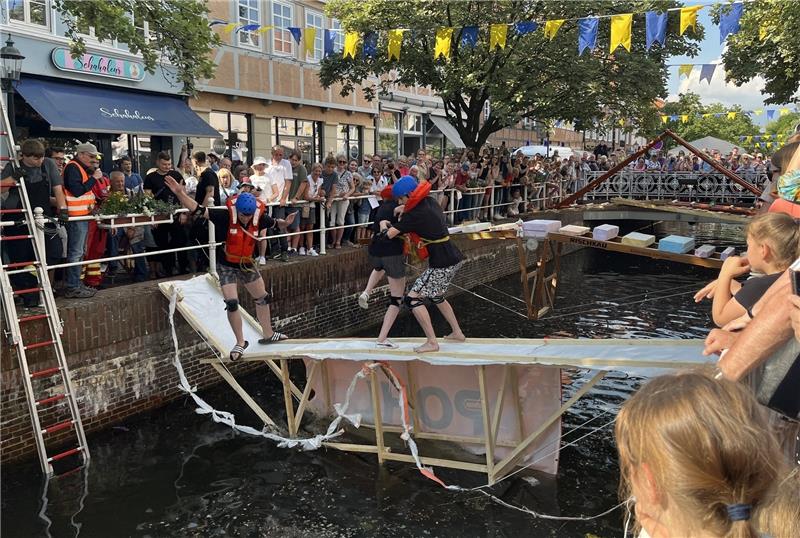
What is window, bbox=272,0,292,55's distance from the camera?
2053cm

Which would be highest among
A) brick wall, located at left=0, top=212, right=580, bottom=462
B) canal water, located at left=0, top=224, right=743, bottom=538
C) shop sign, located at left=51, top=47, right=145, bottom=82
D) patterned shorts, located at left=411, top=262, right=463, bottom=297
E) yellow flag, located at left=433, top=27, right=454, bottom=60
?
yellow flag, located at left=433, top=27, right=454, bottom=60

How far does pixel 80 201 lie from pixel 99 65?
8.36m

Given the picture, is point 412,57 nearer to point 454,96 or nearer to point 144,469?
point 454,96

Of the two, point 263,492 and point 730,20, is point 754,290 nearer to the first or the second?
point 263,492

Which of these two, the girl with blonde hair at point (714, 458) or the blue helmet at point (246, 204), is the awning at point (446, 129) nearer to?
the blue helmet at point (246, 204)

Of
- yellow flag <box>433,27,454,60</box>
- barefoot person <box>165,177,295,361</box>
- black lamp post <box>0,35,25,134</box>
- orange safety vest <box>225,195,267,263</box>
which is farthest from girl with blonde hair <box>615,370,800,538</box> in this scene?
yellow flag <box>433,27,454,60</box>

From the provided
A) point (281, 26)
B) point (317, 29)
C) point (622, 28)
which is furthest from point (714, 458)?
point (317, 29)

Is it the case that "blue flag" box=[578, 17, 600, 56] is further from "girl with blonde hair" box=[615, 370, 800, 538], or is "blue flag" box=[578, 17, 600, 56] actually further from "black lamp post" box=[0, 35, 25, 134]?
"girl with blonde hair" box=[615, 370, 800, 538]

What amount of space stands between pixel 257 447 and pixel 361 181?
21.9ft

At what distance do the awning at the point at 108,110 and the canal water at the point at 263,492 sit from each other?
8174mm

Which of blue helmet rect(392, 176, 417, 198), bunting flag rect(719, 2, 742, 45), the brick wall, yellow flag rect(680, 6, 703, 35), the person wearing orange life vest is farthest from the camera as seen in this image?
bunting flag rect(719, 2, 742, 45)

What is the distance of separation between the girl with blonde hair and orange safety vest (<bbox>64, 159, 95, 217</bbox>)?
24.6ft

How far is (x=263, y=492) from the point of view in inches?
239

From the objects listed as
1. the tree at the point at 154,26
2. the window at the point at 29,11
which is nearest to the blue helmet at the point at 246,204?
the tree at the point at 154,26
